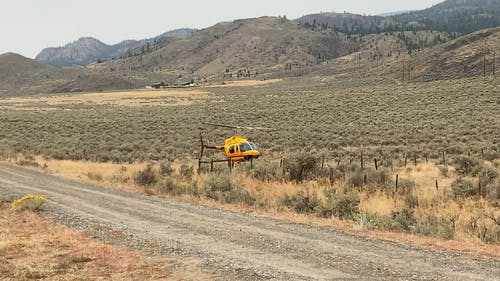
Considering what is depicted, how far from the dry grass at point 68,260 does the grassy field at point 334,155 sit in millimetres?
5672

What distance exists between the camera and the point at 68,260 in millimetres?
9836

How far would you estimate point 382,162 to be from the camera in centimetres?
2752

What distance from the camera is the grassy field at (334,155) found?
1506 cm

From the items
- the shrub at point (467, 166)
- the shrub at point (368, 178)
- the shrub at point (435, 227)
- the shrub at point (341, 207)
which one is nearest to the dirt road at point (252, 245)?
the shrub at point (435, 227)

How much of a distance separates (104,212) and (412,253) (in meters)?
8.80

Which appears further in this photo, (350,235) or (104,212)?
(104,212)

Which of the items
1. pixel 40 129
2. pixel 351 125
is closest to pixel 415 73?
pixel 351 125

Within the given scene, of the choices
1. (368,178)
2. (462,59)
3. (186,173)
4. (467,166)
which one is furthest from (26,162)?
(462,59)

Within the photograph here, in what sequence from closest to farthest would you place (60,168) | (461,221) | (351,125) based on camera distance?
(461,221) < (60,168) < (351,125)

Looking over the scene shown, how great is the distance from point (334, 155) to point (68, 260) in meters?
24.5

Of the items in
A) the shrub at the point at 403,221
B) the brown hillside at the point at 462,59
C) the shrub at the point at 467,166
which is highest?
the brown hillside at the point at 462,59

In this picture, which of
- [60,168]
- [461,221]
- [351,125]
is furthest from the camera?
[351,125]

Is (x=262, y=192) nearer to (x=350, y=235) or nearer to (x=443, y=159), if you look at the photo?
(x=350, y=235)

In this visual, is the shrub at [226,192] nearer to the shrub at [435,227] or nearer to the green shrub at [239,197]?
the green shrub at [239,197]
